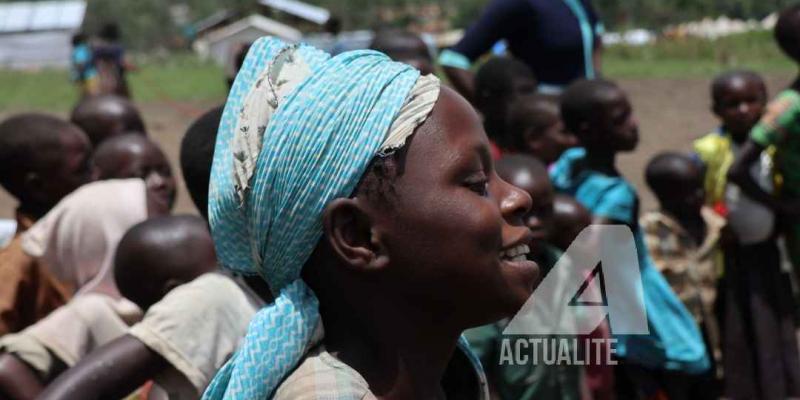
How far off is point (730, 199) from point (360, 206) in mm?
4190

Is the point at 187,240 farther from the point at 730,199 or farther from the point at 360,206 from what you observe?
the point at 730,199

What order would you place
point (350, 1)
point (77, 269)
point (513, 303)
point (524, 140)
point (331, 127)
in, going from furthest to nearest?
point (350, 1)
point (524, 140)
point (77, 269)
point (513, 303)
point (331, 127)

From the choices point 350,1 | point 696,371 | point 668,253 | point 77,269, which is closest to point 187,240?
point 77,269

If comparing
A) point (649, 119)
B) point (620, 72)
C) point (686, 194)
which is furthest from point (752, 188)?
point (620, 72)

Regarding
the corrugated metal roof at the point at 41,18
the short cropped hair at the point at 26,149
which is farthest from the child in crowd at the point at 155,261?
the corrugated metal roof at the point at 41,18

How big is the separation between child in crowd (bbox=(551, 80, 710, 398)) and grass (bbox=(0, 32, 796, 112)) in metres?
14.2

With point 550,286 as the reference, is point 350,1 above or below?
below

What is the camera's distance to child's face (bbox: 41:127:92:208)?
418 cm

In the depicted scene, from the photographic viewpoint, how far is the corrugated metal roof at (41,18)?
152ft

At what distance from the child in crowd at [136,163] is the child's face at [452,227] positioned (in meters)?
2.71

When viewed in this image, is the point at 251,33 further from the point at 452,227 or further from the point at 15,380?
the point at 452,227

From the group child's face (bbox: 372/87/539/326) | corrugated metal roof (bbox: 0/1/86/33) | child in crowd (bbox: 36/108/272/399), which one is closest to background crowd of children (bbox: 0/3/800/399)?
child in crowd (bbox: 36/108/272/399)

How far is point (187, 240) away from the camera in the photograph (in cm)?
312

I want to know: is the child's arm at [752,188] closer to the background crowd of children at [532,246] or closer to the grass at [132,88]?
the background crowd of children at [532,246]
